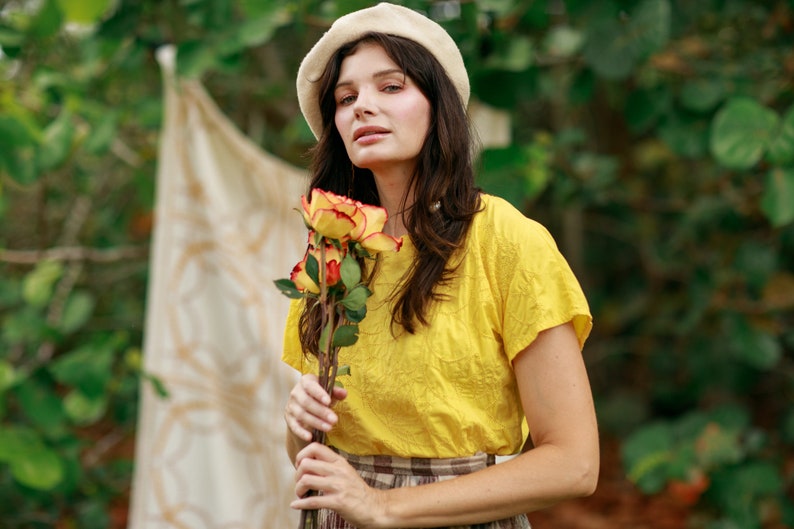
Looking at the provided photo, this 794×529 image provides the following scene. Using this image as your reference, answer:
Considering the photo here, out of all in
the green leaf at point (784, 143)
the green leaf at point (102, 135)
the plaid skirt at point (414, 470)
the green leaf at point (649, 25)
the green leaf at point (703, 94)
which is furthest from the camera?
the green leaf at point (102, 135)

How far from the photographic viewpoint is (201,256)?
9.60ft

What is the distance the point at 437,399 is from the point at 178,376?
174cm

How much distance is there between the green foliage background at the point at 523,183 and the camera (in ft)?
8.63

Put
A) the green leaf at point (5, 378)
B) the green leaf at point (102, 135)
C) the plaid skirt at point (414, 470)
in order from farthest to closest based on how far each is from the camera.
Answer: the green leaf at point (102, 135), the green leaf at point (5, 378), the plaid skirt at point (414, 470)

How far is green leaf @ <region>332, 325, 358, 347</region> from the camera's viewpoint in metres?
1.16

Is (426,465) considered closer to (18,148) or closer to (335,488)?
(335,488)

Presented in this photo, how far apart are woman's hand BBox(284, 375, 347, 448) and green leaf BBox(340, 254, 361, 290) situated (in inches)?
5.4

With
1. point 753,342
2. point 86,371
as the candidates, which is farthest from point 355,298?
point 753,342

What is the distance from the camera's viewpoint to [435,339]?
1267mm

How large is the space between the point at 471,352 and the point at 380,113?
0.35 metres

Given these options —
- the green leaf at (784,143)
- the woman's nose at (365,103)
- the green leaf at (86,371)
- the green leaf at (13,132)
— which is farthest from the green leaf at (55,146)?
the green leaf at (784,143)

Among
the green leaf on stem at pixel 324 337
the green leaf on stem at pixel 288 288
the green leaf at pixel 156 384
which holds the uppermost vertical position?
the green leaf at pixel 156 384

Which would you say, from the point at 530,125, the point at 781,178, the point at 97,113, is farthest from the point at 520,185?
the point at 530,125

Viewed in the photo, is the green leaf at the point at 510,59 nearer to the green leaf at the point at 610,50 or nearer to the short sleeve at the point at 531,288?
the green leaf at the point at 610,50
